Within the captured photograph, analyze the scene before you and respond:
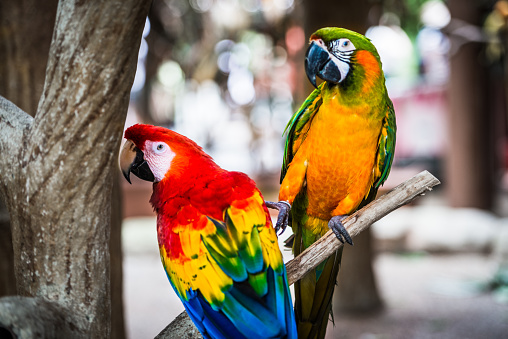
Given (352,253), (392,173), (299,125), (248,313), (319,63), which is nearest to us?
(248,313)

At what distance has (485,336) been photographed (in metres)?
2.96

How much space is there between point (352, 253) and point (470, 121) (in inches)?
125

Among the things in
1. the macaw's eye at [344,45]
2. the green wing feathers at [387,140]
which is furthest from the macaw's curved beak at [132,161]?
the green wing feathers at [387,140]

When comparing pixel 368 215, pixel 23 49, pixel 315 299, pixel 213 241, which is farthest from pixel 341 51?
pixel 23 49

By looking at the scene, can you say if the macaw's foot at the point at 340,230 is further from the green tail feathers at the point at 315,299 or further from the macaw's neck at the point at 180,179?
the macaw's neck at the point at 180,179

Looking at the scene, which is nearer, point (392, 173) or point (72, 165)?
point (72, 165)

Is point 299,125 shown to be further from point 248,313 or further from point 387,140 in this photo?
point 248,313

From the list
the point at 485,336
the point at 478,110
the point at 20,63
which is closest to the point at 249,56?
the point at 478,110

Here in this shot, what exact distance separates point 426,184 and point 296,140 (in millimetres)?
355

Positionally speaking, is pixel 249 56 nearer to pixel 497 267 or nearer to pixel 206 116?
pixel 206 116

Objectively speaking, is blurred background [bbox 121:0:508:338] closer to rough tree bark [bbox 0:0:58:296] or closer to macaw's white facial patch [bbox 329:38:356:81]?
rough tree bark [bbox 0:0:58:296]

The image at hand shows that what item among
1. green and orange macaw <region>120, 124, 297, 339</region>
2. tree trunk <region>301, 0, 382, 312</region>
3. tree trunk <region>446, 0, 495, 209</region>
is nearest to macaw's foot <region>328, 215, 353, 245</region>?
green and orange macaw <region>120, 124, 297, 339</region>

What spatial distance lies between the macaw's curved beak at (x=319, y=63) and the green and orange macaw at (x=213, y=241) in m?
0.28

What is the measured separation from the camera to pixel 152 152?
96 centimetres
